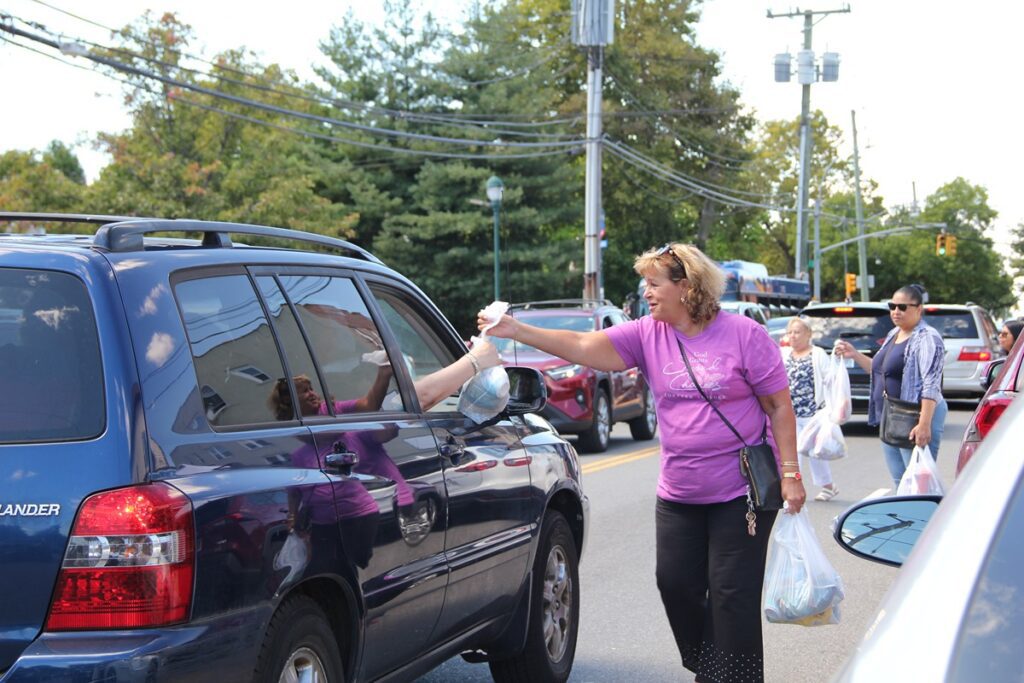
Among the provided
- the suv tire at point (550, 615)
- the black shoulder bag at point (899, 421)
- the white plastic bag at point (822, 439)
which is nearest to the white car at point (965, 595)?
the suv tire at point (550, 615)

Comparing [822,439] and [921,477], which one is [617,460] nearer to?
[822,439]

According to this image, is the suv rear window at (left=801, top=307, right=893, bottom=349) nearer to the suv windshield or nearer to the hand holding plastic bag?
the suv windshield

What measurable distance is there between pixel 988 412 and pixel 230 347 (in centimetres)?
310

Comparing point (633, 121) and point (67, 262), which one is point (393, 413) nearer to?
point (67, 262)

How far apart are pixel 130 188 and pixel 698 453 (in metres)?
29.5

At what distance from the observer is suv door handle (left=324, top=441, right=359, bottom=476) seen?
153 inches

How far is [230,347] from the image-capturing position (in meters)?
3.77

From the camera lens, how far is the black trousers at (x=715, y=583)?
4902 mm

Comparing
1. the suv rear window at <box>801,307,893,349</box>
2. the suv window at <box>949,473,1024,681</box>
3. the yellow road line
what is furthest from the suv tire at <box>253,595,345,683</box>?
the suv rear window at <box>801,307,893,349</box>

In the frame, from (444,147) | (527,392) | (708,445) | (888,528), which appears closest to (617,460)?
(527,392)

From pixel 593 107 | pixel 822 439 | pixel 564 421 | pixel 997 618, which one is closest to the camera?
pixel 997 618

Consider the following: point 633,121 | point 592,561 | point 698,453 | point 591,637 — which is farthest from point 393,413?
point 633,121

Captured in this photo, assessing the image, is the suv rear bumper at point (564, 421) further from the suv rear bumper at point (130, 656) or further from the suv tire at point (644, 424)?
the suv rear bumper at point (130, 656)

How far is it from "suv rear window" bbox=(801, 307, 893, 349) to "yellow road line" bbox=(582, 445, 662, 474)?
10.8ft
